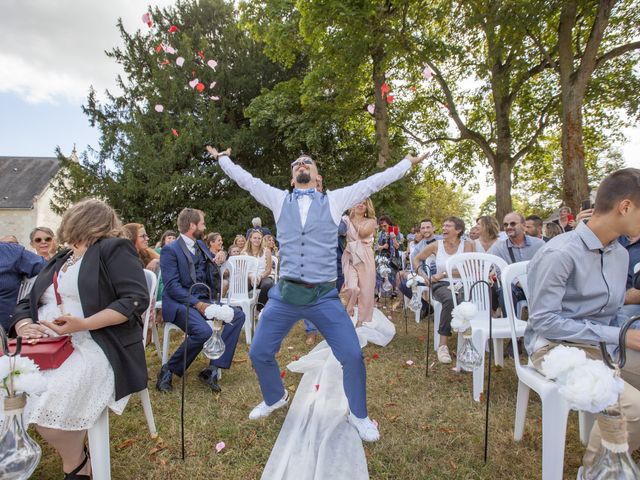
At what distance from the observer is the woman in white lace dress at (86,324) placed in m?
2.18

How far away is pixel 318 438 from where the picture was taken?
9.64ft

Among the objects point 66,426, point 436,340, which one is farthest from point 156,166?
point 66,426

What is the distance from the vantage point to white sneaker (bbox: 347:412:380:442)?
2.95 m

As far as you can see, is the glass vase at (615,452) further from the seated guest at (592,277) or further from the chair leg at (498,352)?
the chair leg at (498,352)

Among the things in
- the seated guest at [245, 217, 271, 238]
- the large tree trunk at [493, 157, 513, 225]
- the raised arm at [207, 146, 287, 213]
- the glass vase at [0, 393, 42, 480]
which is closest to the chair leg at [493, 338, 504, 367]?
the raised arm at [207, 146, 287, 213]

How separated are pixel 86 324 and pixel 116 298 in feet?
0.81

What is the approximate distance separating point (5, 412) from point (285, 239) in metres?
2.09

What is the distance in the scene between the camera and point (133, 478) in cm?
259

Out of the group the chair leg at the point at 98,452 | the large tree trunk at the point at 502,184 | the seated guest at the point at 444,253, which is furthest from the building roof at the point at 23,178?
the chair leg at the point at 98,452

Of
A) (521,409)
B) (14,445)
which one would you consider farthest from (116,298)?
(521,409)

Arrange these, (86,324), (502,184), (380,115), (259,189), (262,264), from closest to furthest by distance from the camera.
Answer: (86,324) → (259,189) → (262,264) → (502,184) → (380,115)

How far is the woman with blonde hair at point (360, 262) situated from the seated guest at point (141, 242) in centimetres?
282

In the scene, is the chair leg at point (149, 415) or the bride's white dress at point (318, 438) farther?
the chair leg at point (149, 415)

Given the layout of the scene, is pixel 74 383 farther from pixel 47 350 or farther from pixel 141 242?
pixel 141 242
